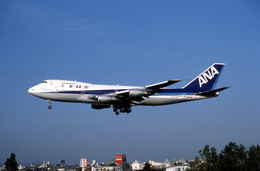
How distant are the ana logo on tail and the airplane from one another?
3.54 m

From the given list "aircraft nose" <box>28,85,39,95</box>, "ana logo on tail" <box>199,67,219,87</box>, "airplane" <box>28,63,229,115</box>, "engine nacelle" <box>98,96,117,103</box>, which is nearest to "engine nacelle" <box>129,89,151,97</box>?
"airplane" <box>28,63,229,115</box>

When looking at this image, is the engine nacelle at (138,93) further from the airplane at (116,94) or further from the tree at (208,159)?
the tree at (208,159)

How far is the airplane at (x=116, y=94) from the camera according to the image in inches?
2566

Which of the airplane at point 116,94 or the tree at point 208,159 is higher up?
the airplane at point 116,94

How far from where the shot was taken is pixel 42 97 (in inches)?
2584

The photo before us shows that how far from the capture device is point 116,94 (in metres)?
66.4

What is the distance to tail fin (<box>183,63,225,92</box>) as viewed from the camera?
73.6 meters

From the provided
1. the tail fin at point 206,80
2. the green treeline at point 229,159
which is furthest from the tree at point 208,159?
the tail fin at point 206,80

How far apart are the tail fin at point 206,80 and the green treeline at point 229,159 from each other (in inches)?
808

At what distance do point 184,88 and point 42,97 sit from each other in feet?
87.2

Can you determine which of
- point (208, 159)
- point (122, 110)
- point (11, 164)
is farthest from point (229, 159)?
point (11, 164)

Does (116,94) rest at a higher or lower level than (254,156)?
higher

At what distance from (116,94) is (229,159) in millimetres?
38143

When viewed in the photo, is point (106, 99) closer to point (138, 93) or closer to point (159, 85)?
point (138, 93)
